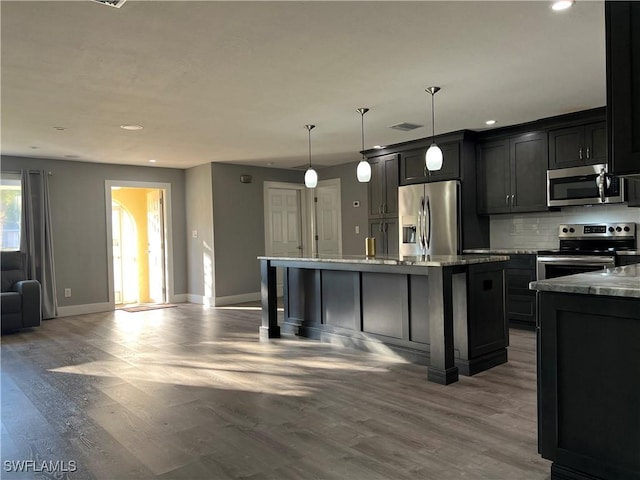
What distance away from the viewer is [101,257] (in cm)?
731

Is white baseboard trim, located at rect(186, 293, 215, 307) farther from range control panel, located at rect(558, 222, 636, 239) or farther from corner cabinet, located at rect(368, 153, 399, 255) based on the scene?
range control panel, located at rect(558, 222, 636, 239)

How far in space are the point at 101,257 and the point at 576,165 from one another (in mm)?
6794

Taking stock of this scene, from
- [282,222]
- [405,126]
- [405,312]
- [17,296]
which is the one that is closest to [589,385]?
[405,312]

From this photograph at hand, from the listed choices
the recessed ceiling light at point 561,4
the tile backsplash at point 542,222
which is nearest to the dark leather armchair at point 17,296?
the tile backsplash at point 542,222

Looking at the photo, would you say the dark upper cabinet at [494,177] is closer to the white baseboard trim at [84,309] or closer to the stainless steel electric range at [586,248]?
the stainless steel electric range at [586,248]

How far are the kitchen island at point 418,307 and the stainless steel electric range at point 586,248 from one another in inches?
51.2

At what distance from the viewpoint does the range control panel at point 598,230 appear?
4793 mm

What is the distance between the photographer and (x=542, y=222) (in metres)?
5.53

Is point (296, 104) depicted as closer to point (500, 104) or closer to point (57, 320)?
point (500, 104)

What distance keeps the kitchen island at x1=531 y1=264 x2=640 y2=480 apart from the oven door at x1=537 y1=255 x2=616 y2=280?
2.80m

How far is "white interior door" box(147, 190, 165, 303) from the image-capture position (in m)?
8.19

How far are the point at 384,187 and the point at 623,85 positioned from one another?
4876mm

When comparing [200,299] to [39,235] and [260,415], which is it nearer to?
[39,235]

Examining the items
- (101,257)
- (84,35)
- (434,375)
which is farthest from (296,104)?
(101,257)
